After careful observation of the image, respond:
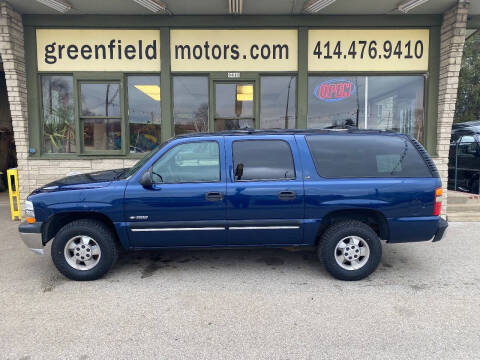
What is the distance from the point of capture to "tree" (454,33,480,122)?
52.8 feet

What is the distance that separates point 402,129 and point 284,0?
4.25 metres

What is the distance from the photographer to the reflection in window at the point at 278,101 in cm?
748

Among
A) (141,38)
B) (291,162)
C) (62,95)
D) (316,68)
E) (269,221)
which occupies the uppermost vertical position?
(141,38)

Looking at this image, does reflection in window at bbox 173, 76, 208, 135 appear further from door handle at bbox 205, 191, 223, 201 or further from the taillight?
the taillight

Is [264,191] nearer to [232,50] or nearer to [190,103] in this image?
[190,103]

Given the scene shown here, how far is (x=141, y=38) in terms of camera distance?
23.6 ft

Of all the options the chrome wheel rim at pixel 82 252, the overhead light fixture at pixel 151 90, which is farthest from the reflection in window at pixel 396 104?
the chrome wheel rim at pixel 82 252

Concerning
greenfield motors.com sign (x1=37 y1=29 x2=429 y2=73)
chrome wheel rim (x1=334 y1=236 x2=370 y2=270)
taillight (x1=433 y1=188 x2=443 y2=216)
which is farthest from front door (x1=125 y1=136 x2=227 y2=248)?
greenfield motors.com sign (x1=37 y1=29 x2=429 y2=73)

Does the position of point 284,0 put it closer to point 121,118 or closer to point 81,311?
point 121,118

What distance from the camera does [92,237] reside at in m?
3.79

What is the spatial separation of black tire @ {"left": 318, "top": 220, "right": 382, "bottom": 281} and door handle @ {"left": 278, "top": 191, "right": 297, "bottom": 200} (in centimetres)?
66

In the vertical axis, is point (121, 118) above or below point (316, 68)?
below

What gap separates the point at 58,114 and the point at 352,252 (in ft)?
23.9

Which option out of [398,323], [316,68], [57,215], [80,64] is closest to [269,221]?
[398,323]
